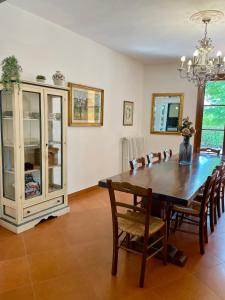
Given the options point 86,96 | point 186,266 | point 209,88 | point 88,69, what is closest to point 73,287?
point 186,266

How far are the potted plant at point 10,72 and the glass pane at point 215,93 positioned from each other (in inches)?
166

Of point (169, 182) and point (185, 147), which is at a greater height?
point (185, 147)

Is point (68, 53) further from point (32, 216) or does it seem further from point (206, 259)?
point (206, 259)

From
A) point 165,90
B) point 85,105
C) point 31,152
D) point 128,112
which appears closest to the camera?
point 31,152

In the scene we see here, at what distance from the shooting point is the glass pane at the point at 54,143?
10.8 feet

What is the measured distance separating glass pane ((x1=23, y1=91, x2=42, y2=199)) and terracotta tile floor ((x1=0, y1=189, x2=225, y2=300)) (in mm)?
530

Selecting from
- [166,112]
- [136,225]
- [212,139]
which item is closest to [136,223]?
[136,225]

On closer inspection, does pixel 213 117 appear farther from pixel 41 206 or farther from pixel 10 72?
pixel 10 72

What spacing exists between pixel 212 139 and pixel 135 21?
3.28 m

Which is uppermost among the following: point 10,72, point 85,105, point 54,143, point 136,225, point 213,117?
point 10,72

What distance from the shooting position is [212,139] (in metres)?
5.42

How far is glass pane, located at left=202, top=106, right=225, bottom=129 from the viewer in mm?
5262

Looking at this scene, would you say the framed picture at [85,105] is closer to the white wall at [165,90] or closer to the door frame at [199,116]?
the white wall at [165,90]

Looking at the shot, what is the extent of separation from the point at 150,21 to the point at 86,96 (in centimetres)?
160
